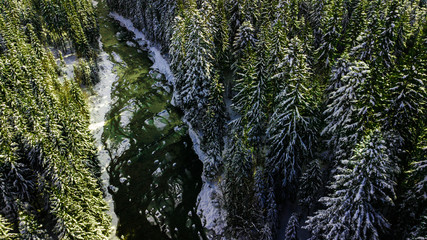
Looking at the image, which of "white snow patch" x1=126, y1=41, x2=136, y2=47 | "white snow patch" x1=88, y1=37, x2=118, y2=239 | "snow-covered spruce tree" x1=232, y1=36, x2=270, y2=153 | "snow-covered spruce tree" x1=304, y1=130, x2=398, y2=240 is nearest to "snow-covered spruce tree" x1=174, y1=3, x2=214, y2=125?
"snow-covered spruce tree" x1=232, y1=36, x2=270, y2=153

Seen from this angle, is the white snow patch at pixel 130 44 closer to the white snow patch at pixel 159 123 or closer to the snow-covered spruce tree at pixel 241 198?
the white snow patch at pixel 159 123

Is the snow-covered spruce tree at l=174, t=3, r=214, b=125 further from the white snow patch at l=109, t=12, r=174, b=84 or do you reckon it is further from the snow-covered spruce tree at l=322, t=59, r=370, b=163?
the white snow patch at l=109, t=12, r=174, b=84

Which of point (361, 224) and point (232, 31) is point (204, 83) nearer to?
point (232, 31)

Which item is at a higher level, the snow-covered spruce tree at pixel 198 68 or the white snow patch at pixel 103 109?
the snow-covered spruce tree at pixel 198 68

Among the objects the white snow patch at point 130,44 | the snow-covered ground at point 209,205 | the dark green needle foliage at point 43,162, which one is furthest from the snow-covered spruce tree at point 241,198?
the white snow patch at point 130,44

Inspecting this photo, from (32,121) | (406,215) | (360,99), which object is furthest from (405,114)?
(32,121)
